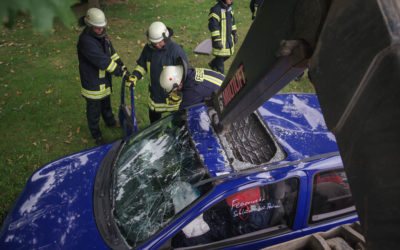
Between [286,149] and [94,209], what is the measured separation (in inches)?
72.1

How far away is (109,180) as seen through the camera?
2.68m

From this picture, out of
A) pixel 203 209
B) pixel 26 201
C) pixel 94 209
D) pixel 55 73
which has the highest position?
pixel 55 73

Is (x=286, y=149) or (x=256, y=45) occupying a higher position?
(x=256, y=45)

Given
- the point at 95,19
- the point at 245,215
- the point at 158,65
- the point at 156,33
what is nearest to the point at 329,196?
the point at 245,215

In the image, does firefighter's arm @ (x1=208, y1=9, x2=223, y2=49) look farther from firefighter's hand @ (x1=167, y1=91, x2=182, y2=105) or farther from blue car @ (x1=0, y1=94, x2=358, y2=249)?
blue car @ (x1=0, y1=94, x2=358, y2=249)

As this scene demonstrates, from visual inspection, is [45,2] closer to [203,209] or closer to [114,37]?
[203,209]

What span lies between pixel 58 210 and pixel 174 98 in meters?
1.94

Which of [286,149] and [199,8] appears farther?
[199,8]

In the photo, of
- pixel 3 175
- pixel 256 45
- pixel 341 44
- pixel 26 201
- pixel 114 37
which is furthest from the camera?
pixel 114 37

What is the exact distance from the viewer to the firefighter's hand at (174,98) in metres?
3.63

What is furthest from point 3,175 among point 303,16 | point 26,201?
point 303,16

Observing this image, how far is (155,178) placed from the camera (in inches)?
97.7

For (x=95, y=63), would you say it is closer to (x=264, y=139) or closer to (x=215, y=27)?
(x=215, y=27)

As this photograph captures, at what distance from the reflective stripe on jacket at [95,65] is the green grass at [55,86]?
3.19 feet
